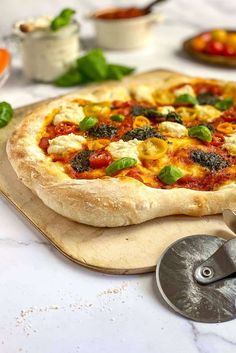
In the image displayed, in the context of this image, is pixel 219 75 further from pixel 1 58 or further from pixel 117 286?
pixel 117 286

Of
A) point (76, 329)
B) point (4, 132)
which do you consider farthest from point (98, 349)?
point (4, 132)

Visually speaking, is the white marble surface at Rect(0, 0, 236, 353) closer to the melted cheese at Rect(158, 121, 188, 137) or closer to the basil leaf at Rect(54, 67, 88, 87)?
the melted cheese at Rect(158, 121, 188, 137)

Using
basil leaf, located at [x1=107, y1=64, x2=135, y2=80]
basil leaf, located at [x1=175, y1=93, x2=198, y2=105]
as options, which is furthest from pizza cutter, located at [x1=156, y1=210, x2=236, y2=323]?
basil leaf, located at [x1=107, y1=64, x2=135, y2=80]

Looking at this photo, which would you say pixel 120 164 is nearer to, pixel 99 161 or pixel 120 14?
pixel 99 161

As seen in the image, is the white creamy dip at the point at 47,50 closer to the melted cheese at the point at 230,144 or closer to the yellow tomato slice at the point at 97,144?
the yellow tomato slice at the point at 97,144

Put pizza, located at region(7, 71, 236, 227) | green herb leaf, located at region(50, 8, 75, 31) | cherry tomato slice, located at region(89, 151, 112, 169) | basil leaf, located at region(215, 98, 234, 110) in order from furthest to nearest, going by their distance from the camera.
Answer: green herb leaf, located at region(50, 8, 75, 31) → basil leaf, located at region(215, 98, 234, 110) → cherry tomato slice, located at region(89, 151, 112, 169) → pizza, located at region(7, 71, 236, 227)

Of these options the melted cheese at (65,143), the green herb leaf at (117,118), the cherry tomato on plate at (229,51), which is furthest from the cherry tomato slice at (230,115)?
the cherry tomato on plate at (229,51)
